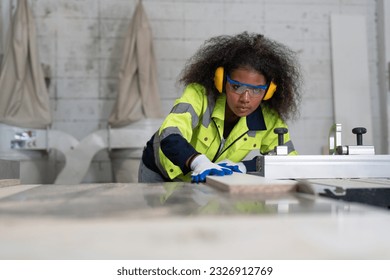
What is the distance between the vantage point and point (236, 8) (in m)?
4.16

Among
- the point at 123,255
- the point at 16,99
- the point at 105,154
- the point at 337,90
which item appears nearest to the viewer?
the point at 123,255

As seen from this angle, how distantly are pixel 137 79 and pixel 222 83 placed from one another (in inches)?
71.0

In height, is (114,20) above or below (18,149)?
above

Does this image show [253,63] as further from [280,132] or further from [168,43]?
[168,43]

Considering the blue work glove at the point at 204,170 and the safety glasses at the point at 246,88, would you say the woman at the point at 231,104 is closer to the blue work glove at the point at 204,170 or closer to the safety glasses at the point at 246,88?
the safety glasses at the point at 246,88

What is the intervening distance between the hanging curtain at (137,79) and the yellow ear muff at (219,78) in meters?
1.60

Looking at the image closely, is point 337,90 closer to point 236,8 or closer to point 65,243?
point 236,8

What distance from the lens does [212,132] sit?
202 centimetres

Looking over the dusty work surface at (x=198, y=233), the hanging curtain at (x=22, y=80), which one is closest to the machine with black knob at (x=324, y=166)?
the dusty work surface at (x=198, y=233)

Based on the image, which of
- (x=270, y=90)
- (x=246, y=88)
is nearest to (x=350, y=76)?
(x=270, y=90)

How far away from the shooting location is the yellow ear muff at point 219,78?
196 cm

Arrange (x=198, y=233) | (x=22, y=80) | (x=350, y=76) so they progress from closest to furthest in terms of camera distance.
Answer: (x=198, y=233) → (x=22, y=80) → (x=350, y=76)

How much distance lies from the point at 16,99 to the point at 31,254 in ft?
10.5
